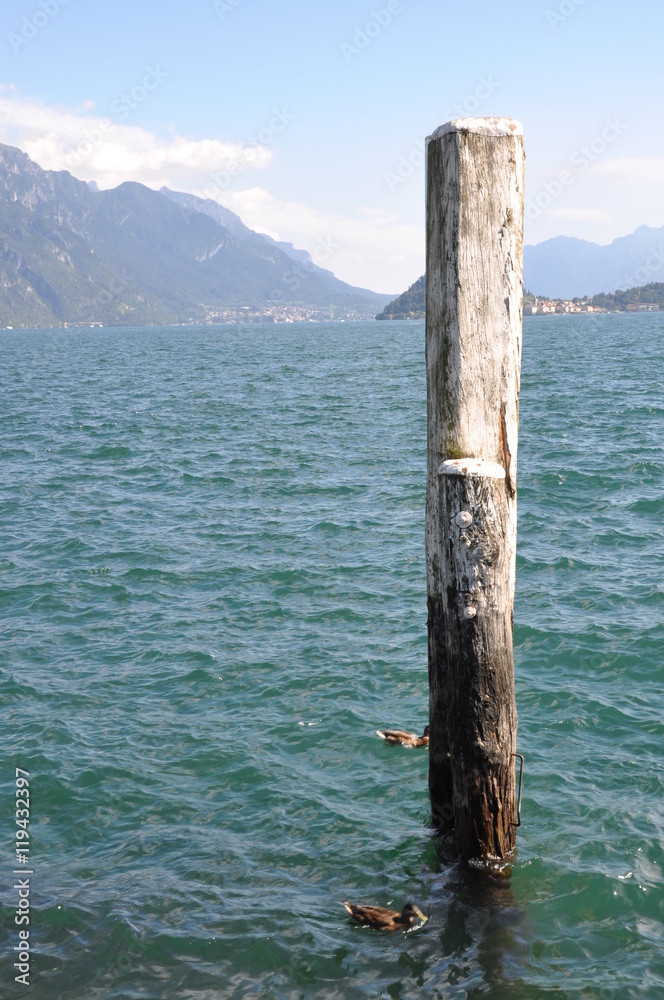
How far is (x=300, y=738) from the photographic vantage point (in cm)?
986

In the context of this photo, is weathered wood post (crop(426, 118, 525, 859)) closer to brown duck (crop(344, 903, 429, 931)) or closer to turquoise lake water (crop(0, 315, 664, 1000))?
brown duck (crop(344, 903, 429, 931))

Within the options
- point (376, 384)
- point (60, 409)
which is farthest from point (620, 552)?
point (376, 384)

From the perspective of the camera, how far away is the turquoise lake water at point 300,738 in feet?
20.9

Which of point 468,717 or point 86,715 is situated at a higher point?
point 468,717

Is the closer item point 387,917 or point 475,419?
point 475,419

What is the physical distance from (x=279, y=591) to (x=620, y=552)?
6.35 m

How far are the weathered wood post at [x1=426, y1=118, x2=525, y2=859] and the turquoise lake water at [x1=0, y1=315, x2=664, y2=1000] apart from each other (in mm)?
1556

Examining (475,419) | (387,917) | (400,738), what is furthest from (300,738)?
(475,419)

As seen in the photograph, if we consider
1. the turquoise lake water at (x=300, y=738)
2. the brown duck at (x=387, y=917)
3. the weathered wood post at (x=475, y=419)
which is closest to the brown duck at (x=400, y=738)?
the turquoise lake water at (x=300, y=738)

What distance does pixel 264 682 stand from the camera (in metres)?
11.2

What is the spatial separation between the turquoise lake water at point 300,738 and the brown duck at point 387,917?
0.09 meters

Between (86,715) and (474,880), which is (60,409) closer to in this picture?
(86,715)

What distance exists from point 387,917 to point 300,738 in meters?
3.43

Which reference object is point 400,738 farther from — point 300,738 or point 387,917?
point 387,917
